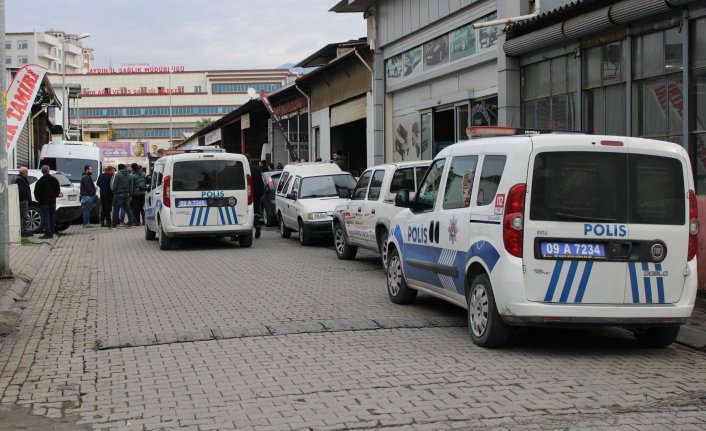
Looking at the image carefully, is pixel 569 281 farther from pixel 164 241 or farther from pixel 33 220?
pixel 33 220

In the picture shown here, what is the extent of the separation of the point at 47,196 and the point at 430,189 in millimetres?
14089

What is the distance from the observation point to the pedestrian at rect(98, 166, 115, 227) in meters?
25.9

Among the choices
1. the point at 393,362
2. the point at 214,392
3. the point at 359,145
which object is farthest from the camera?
the point at 359,145

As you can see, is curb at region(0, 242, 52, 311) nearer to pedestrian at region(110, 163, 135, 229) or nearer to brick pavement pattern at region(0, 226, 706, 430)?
brick pavement pattern at region(0, 226, 706, 430)

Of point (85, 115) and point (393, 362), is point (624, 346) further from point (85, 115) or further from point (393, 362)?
point (85, 115)

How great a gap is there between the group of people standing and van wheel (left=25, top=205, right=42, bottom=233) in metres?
3.02

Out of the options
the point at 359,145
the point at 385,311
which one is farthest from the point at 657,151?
the point at 359,145

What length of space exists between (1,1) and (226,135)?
45.7m

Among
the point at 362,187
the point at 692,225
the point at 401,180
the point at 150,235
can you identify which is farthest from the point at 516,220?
the point at 150,235

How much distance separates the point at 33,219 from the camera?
22.5 metres

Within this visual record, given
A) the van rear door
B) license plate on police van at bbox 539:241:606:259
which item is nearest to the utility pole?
the van rear door

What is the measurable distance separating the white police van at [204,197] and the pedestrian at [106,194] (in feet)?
26.3

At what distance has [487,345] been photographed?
25.7 feet

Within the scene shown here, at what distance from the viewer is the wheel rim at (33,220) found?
22391mm
